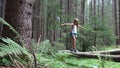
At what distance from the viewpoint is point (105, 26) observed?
21.7 meters

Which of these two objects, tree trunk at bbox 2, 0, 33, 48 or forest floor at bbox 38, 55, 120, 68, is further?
tree trunk at bbox 2, 0, 33, 48

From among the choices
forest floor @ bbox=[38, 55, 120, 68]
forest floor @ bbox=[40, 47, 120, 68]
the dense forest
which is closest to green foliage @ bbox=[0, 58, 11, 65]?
the dense forest

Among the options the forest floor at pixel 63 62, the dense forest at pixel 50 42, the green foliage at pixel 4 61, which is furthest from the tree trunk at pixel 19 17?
the forest floor at pixel 63 62

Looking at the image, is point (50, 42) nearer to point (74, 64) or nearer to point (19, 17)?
point (74, 64)

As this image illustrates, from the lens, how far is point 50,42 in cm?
2680

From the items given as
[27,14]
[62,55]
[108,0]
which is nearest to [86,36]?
[27,14]

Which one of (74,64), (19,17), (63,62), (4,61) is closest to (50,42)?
(74,64)

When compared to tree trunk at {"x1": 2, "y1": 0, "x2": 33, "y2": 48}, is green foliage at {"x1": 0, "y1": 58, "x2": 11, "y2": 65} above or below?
below

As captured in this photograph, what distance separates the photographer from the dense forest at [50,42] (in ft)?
9.73

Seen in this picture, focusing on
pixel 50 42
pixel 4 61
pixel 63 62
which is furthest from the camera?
pixel 50 42

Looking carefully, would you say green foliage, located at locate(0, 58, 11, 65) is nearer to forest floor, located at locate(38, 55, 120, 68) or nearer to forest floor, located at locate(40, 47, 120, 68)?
forest floor, located at locate(40, 47, 120, 68)

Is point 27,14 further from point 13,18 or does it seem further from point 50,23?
point 50,23

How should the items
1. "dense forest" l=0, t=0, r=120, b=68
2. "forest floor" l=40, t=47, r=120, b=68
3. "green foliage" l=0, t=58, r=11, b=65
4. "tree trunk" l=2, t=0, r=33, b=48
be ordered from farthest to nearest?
"tree trunk" l=2, t=0, r=33, b=48
"green foliage" l=0, t=58, r=11, b=65
"forest floor" l=40, t=47, r=120, b=68
"dense forest" l=0, t=0, r=120, b=68

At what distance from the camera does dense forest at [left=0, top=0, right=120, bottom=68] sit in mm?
2966
